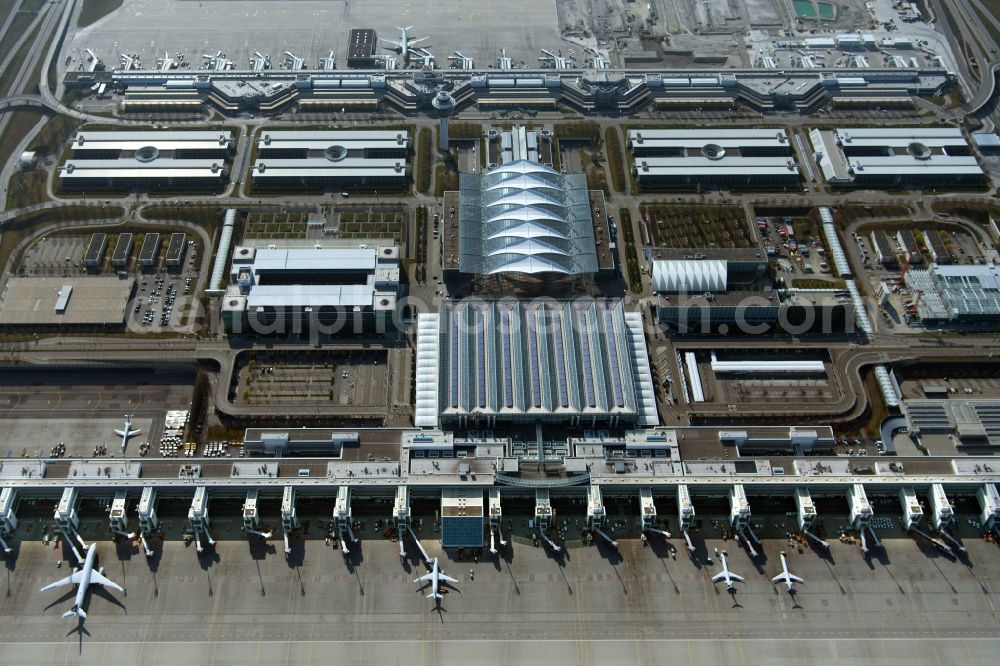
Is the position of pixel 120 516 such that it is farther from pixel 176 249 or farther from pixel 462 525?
pixel 176 249

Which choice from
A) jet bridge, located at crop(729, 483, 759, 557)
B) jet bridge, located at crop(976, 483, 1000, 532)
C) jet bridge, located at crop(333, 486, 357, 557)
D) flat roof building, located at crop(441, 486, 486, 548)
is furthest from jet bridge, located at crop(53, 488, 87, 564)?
jet bridge, located at crop(976, 483, 1000, 532)

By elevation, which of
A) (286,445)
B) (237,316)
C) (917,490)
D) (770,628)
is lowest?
(770,628)

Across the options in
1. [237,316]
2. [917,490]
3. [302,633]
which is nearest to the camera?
[302,633]

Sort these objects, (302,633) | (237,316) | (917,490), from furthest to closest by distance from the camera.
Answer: (237,316), (917,490), (302,633)

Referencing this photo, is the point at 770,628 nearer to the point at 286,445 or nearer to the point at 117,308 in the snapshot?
the point at 286,445

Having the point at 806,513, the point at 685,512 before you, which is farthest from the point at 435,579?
the point at 806,513

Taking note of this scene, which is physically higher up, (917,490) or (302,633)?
(917,490)

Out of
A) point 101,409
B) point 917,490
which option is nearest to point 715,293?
point 917,490

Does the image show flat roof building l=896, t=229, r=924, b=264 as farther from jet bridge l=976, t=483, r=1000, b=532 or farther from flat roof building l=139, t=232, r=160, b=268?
flat roof building l=139, t=232, r=160, b=268
